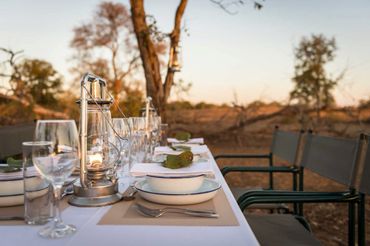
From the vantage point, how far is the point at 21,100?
25.4 feet

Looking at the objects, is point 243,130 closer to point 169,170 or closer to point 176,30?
point 176,30

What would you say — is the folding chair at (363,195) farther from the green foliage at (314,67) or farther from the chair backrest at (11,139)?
the green foliage at (314,67)

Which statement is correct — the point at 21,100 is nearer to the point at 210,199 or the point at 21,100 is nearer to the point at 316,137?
the point at 316,137

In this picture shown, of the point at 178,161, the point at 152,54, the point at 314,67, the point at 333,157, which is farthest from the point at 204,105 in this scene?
the point at 178,161

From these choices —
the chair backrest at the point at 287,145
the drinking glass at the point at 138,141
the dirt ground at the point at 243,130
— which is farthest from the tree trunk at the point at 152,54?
the drinking glass at the point at 138,141

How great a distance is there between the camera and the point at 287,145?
8.28ft

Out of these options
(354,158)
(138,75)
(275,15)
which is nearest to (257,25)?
(275,15)

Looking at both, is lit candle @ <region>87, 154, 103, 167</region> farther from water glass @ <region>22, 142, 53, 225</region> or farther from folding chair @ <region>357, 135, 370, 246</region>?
folding chair @ <region>357, 135, 370, 246</region>

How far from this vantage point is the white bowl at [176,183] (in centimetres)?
96

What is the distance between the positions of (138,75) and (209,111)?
2.75m

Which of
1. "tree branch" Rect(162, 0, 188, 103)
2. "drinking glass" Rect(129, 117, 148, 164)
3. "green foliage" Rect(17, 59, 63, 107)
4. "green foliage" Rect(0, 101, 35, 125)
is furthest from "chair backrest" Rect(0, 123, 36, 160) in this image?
"green foliage" Rect(17, 59, 63, 107)

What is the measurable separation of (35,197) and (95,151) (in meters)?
0.26

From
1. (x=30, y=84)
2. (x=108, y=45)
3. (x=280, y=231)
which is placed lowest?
(x=280, y=231)

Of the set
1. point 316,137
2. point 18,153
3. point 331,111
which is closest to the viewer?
point 316,137
